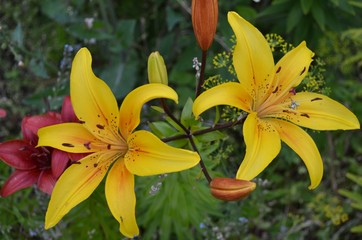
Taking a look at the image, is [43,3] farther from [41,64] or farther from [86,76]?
[86,76]

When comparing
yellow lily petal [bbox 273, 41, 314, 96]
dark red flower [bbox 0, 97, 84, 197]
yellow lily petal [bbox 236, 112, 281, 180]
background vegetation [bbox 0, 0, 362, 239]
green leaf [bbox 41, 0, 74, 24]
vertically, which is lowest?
background vegetation [bbox 0, 0, 362, 239]

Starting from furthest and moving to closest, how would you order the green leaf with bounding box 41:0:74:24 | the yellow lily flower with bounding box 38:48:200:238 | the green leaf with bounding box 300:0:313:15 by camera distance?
the green leaf with bounding box 41:0:74:24 < the green leaf with bounding box 300:0:313:15 < the yellow lily flower with bounding box 38:48:200:238

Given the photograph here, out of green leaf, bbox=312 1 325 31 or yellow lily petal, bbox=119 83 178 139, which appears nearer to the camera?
yellow lily petal, bbox=119 83 178 139

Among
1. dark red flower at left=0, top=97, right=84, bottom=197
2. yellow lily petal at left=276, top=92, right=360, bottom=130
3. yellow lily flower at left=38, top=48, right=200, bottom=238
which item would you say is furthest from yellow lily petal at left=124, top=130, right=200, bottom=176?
yellow lily petal at left=276, top=92, right=360, bottom=130

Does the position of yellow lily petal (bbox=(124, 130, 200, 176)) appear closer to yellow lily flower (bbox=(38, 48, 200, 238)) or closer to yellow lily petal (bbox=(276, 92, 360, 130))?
yellow lily flower (bbox=(38, 48, 200, 238))

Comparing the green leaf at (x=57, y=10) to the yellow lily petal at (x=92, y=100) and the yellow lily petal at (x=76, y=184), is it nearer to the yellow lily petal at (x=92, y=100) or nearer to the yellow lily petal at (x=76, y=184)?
the yellow lily petal at (x=92, y=100)

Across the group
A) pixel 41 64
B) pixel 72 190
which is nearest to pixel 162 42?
pixel 41 64
